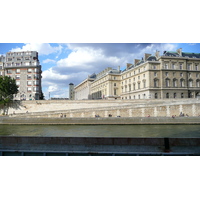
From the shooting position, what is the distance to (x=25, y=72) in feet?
166

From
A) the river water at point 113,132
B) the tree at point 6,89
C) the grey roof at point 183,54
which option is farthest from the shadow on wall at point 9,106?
the grey roof at point 183,54

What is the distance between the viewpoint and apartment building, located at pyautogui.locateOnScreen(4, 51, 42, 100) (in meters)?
49.7

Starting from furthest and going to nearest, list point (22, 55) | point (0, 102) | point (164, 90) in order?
point (22, 55) → point (164, 90) → point (0, 102)

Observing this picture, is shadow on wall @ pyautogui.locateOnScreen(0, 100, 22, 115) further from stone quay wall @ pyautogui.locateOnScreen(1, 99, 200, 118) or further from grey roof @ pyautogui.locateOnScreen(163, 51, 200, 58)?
grey roof @ pyautogui.locateOnScreen(163, 51, 200, 58)

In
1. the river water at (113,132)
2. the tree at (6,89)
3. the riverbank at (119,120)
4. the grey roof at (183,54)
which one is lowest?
the river water at (113,132)

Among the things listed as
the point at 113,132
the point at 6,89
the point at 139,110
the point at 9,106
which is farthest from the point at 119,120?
the point at 6,89

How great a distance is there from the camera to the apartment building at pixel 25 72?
49656 mm

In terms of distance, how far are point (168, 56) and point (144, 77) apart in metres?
7.90

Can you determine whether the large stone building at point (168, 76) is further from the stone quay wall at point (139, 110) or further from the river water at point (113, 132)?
the river water at point (113, 132)

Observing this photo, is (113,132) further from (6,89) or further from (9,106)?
(6,89)

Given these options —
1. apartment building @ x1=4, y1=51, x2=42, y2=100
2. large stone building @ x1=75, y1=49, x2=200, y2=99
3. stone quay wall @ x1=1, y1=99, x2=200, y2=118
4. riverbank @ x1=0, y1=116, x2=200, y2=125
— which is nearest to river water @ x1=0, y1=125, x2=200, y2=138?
riverbank @ x1=0, y1=116, x2=200, y2=125

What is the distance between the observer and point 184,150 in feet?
38.0

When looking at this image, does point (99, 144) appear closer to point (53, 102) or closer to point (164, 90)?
point (53, 102)

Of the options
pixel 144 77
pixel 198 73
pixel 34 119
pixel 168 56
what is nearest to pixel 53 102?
pixel 34 119
